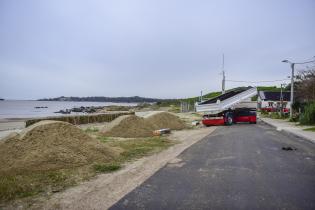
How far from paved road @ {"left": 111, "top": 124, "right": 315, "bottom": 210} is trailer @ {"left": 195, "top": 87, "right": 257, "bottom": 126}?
18.5 m

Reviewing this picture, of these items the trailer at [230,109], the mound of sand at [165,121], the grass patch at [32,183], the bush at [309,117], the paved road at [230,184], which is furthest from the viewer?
the trailer at [230,109]

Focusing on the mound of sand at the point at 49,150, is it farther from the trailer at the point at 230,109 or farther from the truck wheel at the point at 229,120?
the truck wheel at the point at 229,120

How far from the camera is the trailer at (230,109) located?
99.8 ft

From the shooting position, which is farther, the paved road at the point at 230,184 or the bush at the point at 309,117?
the bush at the point at 309,117

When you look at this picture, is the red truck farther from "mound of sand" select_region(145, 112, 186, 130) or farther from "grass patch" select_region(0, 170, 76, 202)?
"grass patch" select_region(0, 170, 76, 202)

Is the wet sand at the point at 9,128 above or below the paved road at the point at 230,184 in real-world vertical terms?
below

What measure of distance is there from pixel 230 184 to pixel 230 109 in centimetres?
2494

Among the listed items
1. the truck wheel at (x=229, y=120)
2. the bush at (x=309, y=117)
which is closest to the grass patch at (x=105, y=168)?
the truck wheel at (x=229, y=120)

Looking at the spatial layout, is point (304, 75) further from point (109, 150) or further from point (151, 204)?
point (151, 204)

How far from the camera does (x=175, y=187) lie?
289 inches

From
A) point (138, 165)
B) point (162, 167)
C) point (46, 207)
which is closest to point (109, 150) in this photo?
point (138, 165)

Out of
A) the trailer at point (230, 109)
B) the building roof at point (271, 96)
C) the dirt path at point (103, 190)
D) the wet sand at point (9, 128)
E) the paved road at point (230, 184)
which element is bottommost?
the wet sand at point (9, 128)

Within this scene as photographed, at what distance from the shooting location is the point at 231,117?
32.1m

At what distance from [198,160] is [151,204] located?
5.03 meters
